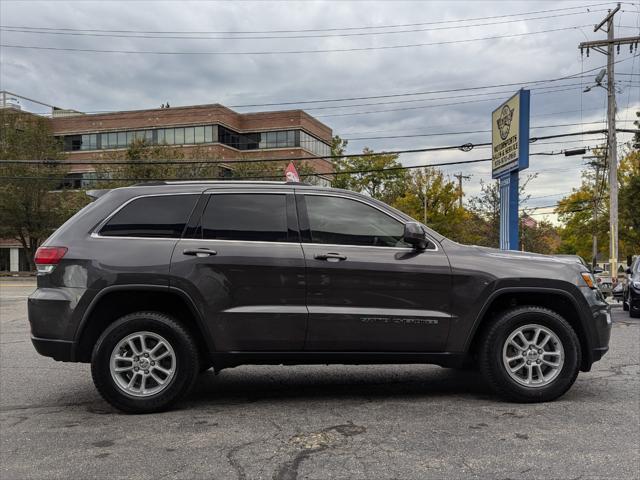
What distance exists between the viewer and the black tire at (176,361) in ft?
14.6

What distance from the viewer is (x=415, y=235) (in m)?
4.53

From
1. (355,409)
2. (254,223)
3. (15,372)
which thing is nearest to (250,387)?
(355,409)

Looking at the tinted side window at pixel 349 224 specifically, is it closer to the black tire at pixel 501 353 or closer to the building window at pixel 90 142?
the black tire at pixel 501 353

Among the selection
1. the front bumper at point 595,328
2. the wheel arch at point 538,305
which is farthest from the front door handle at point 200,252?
the front bumper at point 595,328

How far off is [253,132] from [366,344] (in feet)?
169

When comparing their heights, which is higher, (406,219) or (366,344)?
(406,219)

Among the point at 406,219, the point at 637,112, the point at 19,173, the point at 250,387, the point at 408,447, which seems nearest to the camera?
the point at 408,447

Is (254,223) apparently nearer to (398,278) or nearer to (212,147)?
(398,278)

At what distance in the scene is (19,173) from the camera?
42312 millimetres

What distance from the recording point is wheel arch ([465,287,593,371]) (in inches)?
185

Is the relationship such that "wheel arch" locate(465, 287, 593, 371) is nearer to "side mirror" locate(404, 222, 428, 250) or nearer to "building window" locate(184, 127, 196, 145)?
"side mirror" locate(404, 222, 428, 250)

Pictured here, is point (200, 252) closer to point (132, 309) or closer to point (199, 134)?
point (132, 309)

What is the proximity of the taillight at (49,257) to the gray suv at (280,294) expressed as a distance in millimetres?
11

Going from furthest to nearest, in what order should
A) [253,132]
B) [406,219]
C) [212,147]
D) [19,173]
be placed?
[253,132], [212,147], [19,173], [406,219]
